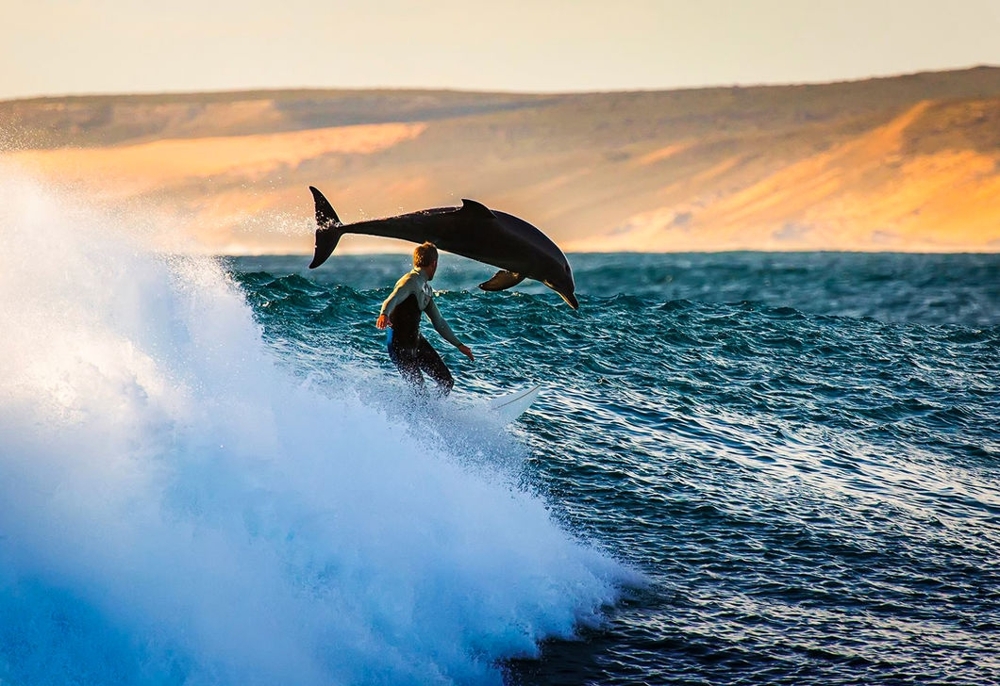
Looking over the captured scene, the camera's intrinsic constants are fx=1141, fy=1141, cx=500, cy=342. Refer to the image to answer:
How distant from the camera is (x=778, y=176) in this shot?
151 m

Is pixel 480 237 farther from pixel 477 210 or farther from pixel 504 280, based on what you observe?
pixel 504 280

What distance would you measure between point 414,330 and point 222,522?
4.48 m

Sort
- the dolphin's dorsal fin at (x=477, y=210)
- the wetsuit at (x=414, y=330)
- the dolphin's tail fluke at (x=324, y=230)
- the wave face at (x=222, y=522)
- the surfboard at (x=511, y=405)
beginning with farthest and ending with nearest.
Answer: the surfboard at (x=511, y=405) → the wetsuit at (x=414, y=330) → the dolphin's tail fluke at (x=324, y=230) → the dolphin's dorsal fin at (x=477, y=210) → the wave face at (x=222, y=522)

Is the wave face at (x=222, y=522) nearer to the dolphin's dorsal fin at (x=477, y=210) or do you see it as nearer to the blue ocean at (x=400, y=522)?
the blue ocean at (x=400, y=522)

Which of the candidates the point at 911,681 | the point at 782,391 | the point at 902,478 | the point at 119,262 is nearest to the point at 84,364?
the point at 119,262

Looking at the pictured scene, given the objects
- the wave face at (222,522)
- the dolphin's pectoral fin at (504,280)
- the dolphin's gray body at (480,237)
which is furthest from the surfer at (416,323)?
the wave face at (222,522)

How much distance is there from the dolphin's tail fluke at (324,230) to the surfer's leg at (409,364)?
1943 mm

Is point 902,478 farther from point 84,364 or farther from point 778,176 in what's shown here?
point 778,176

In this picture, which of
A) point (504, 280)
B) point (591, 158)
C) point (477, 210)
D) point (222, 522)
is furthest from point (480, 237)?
point (591, 158)

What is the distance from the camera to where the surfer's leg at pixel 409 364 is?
13.4 m

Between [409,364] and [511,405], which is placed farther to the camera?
[511,405]

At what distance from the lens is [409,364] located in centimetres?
1345

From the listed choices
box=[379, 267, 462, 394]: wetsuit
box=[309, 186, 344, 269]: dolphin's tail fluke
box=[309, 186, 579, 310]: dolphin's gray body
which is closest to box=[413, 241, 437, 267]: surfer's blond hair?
box=[379, 267, 462, 394]: wetsuit

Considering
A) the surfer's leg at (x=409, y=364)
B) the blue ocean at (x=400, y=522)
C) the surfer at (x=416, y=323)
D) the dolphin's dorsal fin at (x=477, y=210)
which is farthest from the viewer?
the surfer's leg at (x=409, y=364)
